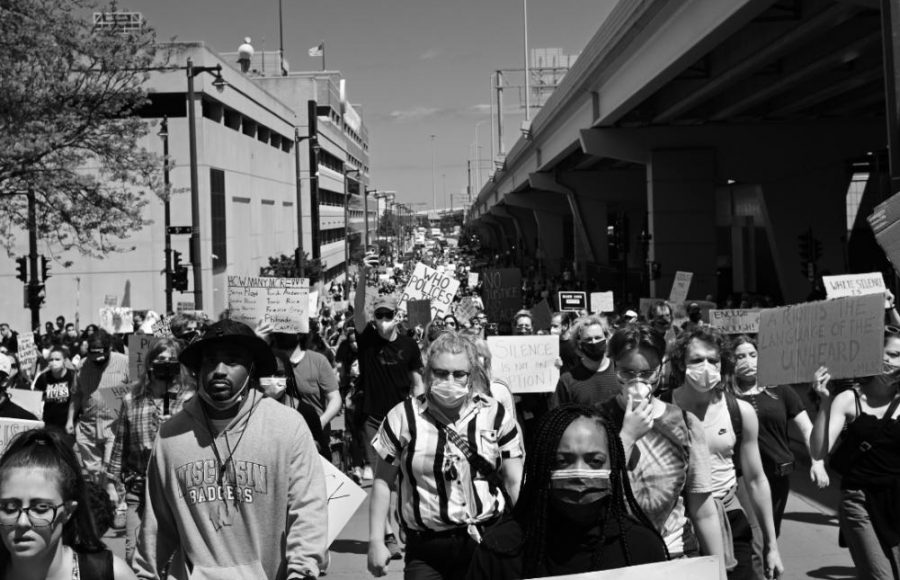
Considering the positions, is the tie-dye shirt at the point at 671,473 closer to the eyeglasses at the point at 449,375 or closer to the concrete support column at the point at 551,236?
the eyeglasses at the point at 449,375

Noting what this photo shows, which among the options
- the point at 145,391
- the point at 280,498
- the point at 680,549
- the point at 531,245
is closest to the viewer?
the point at 280,498

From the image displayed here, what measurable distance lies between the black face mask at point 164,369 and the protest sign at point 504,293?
54.6 feet

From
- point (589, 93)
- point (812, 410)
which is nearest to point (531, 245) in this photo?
point (589, 93)

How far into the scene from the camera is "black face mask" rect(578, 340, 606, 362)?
8.18 metres

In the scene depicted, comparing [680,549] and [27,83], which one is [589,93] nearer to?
[27,83]

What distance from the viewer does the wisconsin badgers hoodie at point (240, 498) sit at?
427cm

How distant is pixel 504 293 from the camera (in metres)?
23.7

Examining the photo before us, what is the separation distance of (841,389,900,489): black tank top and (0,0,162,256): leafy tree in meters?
16.3

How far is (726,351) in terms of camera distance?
21.7ft

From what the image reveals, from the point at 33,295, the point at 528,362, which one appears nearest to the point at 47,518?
the point at 528,362

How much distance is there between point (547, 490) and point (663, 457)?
1324mm

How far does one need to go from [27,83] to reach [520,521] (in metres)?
18.5

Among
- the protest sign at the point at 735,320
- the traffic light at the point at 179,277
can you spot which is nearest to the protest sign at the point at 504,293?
the protest sign at the point at 735,320

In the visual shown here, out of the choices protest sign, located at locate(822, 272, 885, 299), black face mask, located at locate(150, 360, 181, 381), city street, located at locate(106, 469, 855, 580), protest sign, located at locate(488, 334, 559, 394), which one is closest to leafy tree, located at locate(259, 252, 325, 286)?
protest sign, located at locate(488, 334, 559, 394)
